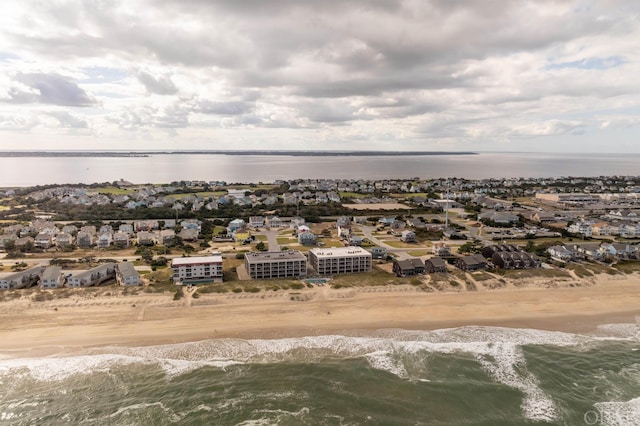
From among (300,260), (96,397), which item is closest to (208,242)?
(300,260)

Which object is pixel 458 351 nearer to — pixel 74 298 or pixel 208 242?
pixel 74 298

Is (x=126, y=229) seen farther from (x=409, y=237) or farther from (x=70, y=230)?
(x=409, y=237)

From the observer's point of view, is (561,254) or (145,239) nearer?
(561,254)

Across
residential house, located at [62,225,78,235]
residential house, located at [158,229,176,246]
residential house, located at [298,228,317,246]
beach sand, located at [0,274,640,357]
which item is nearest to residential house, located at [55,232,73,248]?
residential house, located at [62,225,78,235]

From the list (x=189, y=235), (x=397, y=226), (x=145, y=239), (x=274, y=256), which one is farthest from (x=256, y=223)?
(x=274, y=256)

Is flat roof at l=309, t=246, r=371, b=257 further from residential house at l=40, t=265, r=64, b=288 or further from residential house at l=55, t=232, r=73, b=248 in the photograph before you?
residential house at l=55, t=232, r=73, b=248

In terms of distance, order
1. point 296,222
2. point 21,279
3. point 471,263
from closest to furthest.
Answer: point 21,279
point 471,263
point 296,222

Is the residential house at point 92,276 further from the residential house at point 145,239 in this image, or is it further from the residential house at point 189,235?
the residential house at point 189,235
